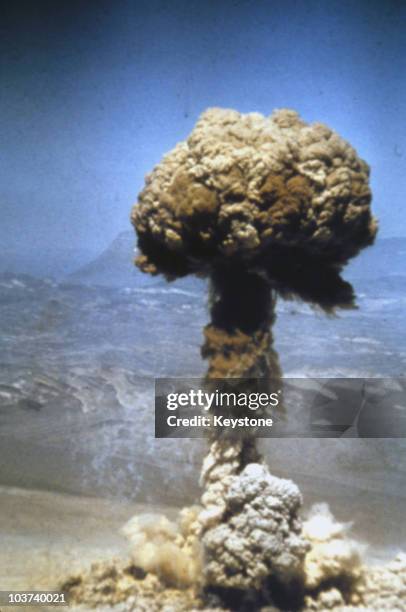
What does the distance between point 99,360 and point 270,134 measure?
29806 mm

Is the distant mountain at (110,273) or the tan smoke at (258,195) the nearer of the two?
the tan smoke at (258,195)

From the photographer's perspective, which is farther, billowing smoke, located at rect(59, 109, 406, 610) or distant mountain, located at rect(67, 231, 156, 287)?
distant mountain, located at rect(67, 231, 156, 287)

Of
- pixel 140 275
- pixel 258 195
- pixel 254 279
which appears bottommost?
pixel 254 279

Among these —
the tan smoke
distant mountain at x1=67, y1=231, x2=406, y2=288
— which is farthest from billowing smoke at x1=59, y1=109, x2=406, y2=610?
distant mountain at x1=67, y1=231, x2=406, y2=288

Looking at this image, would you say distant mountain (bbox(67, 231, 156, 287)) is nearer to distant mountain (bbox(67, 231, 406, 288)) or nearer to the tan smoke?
distant mountain (bbox(67, 231, 406, 288))

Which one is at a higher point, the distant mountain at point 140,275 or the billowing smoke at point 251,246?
the distant mountain at point 140,275

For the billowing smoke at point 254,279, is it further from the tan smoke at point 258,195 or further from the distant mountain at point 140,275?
the distant mountain at point 140,275

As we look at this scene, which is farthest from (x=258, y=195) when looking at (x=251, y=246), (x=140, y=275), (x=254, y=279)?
(x=140, y=275)

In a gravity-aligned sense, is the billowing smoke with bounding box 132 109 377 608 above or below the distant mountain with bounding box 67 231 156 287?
below

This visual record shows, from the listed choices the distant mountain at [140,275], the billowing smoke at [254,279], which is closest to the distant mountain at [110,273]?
the distant mountain at [140,275]

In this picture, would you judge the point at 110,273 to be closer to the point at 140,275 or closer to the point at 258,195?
the point at 140,275

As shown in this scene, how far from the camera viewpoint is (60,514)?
1210 centimetres

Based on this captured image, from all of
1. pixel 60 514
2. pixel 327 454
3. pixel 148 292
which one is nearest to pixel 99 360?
pixel 327 454

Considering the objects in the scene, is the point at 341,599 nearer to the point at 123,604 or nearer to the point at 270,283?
the point at 123,604
